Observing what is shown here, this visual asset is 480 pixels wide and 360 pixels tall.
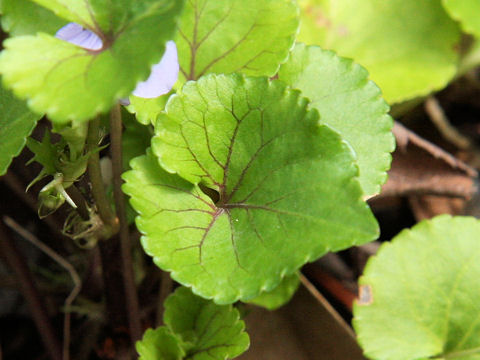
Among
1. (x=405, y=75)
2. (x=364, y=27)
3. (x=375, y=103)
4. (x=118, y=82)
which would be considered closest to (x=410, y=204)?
(x=405, y=75)

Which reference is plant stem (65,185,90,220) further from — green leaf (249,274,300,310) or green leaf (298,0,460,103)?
green leaf (298,0,460,103)

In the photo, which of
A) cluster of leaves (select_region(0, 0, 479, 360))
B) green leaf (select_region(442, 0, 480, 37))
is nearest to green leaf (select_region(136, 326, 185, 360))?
cluster of leaves (select_region(0, 0, 479, 360))

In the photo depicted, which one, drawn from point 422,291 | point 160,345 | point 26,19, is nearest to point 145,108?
point 26,19

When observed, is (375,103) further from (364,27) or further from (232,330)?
(364,27)

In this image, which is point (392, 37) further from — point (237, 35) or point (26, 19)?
point (26, 19)

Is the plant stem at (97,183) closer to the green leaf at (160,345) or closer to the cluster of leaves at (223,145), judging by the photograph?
the cluster of leaves at (223,145)

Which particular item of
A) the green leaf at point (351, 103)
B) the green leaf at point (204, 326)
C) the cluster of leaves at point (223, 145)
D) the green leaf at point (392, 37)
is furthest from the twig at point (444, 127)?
the green leaf at point (204, 326)
